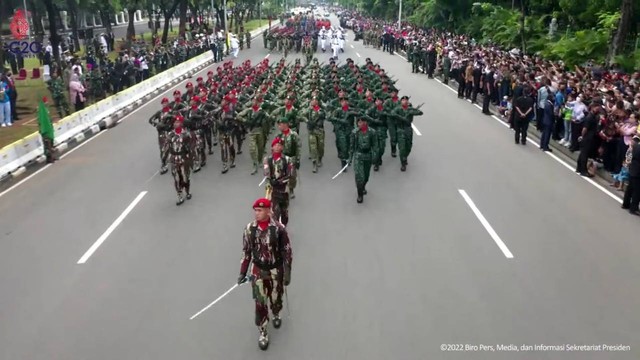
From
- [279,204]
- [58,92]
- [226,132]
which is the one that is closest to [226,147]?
[226,132]

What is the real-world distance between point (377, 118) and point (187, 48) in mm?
28862

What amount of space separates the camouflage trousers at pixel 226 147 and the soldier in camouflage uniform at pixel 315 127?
6.50 feet

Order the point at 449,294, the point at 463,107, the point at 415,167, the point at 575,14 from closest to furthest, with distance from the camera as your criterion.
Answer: the point at 449,294, the point at 415,167, the point at 463,107, the point at 575,14

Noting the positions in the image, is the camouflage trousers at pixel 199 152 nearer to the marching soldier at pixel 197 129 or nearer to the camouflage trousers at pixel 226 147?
the marching soldier at pixel 197 129

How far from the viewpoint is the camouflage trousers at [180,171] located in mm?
12047

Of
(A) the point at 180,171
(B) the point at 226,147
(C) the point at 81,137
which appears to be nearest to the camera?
(A) the point at 180,171

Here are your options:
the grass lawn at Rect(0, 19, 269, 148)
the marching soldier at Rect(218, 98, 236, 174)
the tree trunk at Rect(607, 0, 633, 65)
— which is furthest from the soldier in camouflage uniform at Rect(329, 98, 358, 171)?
the tree trunk at Rect(607, 0, 633, 65)

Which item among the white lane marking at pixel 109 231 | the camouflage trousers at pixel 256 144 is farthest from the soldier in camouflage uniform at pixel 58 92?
the camouflage trousers at pixel 256 144

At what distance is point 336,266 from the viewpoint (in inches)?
369

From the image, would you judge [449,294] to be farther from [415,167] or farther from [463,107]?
[463,107]

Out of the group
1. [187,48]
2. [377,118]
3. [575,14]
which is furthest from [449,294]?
[187,48]

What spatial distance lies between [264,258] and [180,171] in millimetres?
5734

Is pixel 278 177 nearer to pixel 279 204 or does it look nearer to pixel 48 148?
pixel 279 204

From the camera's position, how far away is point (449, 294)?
8422mm
